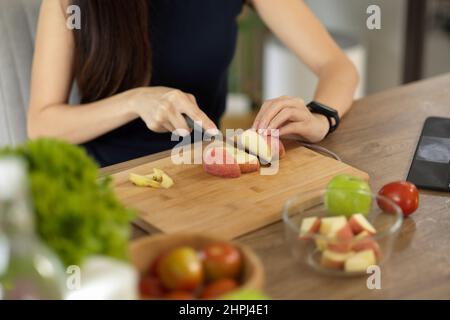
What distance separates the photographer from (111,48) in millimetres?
1748

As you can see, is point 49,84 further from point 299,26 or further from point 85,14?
point 299,26

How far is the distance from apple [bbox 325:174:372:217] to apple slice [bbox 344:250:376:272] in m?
0.11

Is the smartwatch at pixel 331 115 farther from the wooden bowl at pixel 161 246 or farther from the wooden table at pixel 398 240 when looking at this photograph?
the wooden bowl at pixel 161 246

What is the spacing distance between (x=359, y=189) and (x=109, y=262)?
526 millimetres

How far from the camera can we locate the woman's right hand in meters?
1.48

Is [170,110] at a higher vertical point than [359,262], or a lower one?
higher

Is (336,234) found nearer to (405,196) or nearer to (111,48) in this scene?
(405,196)

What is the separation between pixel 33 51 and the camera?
1849mm

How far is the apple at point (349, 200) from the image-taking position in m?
1.19

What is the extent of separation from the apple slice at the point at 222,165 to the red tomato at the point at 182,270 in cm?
46

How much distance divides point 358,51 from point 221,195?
1.92 metres

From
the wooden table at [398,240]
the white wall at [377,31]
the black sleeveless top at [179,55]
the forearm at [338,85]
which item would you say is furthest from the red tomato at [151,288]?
the white wall at [377,31]

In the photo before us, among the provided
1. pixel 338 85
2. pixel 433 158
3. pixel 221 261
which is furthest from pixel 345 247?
pixel 338 85
